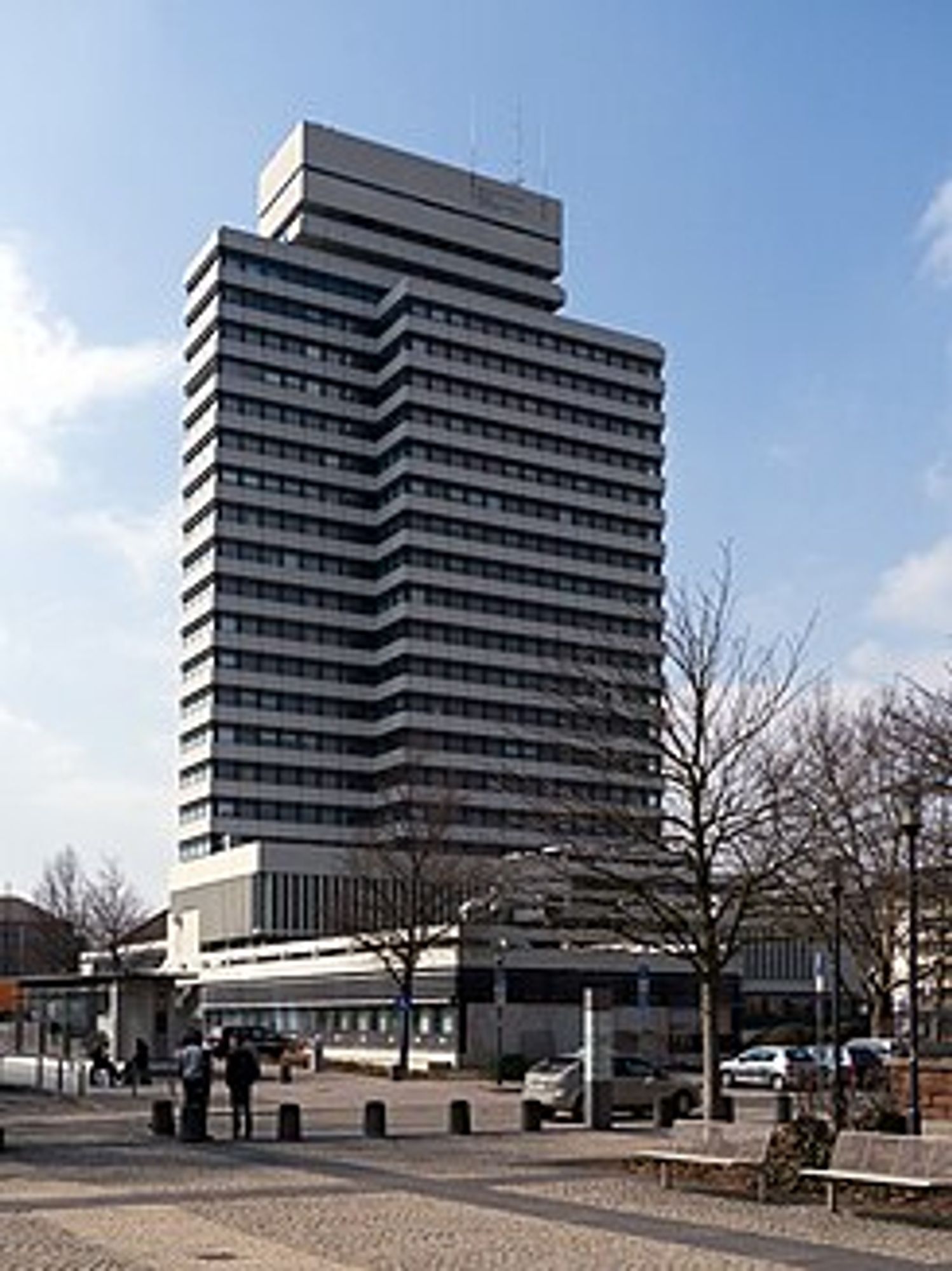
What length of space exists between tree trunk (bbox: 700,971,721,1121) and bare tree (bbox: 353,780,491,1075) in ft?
102

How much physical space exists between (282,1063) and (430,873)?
537 inches

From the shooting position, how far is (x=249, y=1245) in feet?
57.5

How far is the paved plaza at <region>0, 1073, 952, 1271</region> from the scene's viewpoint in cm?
1664

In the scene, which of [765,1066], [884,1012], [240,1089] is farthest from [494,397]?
[240,1089]

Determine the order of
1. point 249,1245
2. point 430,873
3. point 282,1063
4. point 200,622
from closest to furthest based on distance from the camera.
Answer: point 249,1245, point 282,1063, point 430,873, point 200,622

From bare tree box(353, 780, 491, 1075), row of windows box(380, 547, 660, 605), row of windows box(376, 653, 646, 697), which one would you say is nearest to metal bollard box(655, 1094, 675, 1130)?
bare tree box(353, 780, 491, 1075)

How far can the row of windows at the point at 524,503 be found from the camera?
453 ft

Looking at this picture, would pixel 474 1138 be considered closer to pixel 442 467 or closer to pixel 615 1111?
pixel 615 1111

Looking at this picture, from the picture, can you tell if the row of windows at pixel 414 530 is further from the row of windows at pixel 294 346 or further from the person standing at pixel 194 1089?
the person standing at pixel 194 1089

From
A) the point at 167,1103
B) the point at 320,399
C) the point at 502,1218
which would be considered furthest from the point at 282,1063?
the point at 320,399

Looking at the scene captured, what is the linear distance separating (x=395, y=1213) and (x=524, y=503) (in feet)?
402

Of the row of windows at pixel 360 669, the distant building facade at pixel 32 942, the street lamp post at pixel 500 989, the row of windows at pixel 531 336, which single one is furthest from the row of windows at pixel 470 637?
the street lamp post at pixel 500 989

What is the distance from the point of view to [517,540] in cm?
14125

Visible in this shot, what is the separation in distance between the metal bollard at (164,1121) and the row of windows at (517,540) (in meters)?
103
